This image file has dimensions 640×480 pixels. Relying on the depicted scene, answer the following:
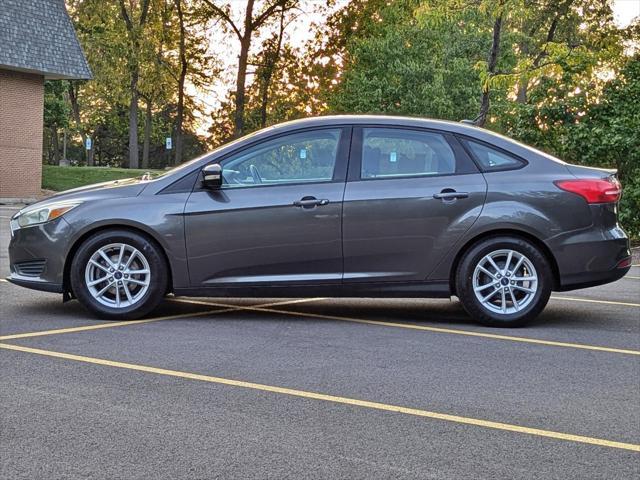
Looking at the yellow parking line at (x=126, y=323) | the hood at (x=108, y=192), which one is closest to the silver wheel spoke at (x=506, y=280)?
the yellow parking line at (x=126, y=323)

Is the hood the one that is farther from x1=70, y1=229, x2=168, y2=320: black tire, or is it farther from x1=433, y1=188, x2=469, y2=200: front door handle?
x1=433, y1=188, x2=469, y2=200: front door handle

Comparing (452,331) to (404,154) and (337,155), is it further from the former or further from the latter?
(337,155)

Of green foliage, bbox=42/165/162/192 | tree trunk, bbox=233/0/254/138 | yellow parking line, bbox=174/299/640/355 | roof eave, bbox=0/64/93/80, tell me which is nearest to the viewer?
yellow parking line, bbox=174/299/640/355

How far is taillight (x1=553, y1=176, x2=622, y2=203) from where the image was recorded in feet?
24.4

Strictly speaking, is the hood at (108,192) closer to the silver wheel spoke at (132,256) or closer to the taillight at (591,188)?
the silver wheel spoke at (132,256)

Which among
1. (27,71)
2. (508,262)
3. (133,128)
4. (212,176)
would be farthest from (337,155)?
(133,128)

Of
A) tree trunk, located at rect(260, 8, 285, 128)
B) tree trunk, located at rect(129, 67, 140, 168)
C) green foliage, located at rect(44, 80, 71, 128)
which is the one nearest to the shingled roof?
tree trunk, located at rect(129, 67, 140, 168)

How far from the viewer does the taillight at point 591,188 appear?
7.43 meters

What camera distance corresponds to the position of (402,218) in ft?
24.2

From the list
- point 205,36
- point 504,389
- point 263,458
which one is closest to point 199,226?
point 504,389

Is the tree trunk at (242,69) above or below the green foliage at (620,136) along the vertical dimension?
above

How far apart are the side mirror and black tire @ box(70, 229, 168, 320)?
2.19 feet

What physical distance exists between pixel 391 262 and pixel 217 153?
5.64 ft

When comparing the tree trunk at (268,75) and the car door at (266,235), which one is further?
the tree trunk at (268,75)
